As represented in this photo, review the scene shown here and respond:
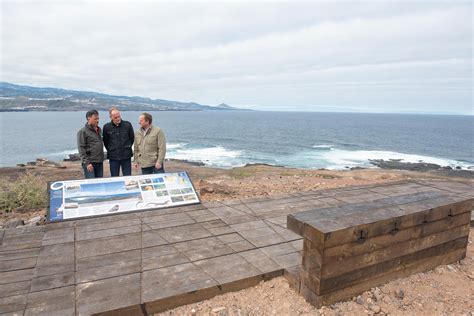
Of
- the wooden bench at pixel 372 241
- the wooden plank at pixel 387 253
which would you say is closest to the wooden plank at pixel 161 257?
the wooden bench at pixel 372 241

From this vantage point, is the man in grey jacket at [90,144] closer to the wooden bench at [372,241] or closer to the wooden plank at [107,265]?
the wooden plank at [107,265]

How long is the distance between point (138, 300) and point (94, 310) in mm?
380

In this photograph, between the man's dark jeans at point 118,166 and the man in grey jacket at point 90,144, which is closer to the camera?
the man in grey jacket at point 90,144

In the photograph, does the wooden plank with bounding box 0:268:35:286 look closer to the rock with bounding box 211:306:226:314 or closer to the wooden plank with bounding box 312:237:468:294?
the rock with bounding box 211:306:226:314

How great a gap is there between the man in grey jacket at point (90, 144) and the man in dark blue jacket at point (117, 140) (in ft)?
0.57

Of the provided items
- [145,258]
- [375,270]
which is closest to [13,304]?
[145,258]

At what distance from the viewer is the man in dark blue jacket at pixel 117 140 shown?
6562 millimetres

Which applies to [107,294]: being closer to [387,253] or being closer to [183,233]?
[183,233]

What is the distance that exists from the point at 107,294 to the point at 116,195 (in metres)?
2.72

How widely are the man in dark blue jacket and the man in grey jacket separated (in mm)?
174

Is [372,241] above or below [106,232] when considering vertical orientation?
above

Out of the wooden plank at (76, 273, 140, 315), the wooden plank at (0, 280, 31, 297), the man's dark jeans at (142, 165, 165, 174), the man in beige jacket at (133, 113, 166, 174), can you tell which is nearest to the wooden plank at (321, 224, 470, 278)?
the wooden plank at (76, 273, 140, 315)

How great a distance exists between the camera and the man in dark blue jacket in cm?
656

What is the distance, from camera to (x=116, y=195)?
18.9ft
